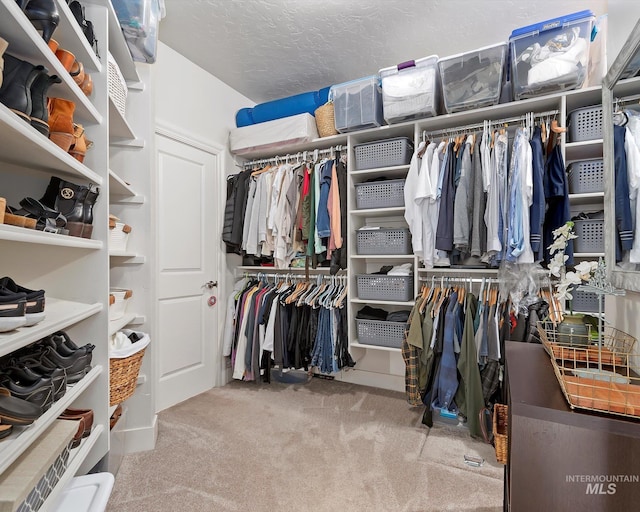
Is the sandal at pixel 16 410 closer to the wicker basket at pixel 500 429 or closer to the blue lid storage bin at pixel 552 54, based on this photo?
the wicker basket at pixel 500 429

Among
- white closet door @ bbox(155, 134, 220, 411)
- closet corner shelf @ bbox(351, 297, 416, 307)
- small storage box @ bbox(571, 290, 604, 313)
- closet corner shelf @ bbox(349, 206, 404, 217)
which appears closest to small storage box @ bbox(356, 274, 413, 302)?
closet corner shelf @ bbox(351, 297, 416, 307)

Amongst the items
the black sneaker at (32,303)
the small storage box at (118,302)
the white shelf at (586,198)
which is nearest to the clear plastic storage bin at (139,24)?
the small storage box at (118,302)

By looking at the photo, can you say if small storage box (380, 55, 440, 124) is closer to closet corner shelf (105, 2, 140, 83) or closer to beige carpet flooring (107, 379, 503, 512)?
closet corner shelf (105, 2, 140, 83)

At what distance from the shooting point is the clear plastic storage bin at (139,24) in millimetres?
1535

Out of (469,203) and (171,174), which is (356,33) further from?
(171,174)

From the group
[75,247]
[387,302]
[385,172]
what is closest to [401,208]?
[385,172]

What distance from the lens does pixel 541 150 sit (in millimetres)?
1975

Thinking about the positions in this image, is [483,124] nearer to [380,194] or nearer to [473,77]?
[473,77]

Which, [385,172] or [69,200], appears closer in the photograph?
[69,200]

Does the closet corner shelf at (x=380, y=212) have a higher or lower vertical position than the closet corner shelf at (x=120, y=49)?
lower

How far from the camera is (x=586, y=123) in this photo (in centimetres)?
196

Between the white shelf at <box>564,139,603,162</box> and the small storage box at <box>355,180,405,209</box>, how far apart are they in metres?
0.99

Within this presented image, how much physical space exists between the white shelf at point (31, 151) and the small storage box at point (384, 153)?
5.86ft

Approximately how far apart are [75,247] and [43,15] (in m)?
0.71
